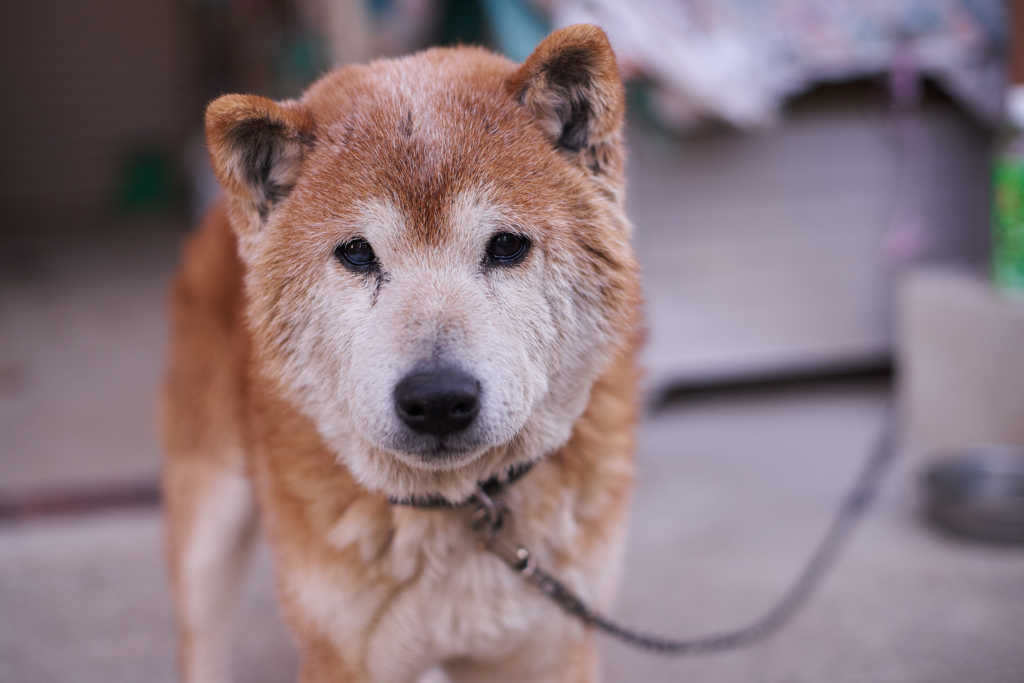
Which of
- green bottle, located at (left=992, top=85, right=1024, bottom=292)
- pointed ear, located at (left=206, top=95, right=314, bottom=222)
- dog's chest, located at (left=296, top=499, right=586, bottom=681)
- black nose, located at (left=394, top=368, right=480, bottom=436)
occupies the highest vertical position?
green bottle, located at (left=992, top=85, right=1024, bottom=292)

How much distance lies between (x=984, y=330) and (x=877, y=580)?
4.21 ft

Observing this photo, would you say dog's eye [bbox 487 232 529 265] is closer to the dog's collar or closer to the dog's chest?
the dog's collar

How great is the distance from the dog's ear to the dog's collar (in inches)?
22.7

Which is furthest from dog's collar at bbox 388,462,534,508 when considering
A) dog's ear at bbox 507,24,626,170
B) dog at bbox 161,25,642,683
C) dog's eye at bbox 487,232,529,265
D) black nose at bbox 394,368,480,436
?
dog's ear at bbox 507,24,626,170

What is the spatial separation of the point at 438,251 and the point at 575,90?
1.23 feet

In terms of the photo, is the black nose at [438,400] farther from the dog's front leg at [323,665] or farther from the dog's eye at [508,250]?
the dog's front leg at [323,665]

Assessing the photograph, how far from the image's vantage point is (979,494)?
3010mm

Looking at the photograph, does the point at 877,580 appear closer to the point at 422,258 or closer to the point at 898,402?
the point at 898,402

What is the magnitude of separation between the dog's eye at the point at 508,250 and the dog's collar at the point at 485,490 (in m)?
0.38

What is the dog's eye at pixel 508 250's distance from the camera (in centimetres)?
145

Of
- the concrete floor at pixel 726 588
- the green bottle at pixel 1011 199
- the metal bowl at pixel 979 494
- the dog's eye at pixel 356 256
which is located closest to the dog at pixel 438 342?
the dog's eye at pixel 356 256

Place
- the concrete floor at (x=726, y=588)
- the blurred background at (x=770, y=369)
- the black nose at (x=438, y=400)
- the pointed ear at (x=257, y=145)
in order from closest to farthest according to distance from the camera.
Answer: the black nose at (x=438, y=400) → the pointed ear at (x=257, y=145) → the concrete floor at (x=726, y=588) → the blurred background at (x=770, y=369)

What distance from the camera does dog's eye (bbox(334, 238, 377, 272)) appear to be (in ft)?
4.75

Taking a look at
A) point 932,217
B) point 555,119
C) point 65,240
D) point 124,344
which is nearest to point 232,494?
point 555,119
